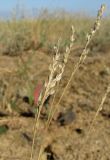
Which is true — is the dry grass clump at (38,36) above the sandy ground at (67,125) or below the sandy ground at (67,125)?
below

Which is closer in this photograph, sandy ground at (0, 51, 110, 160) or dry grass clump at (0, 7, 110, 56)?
sandy ground at (0, 51, 110, 160)

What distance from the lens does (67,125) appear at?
7.88 ft

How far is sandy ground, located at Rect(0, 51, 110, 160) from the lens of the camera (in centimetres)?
210

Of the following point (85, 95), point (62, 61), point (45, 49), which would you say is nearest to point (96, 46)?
point (45, 49)

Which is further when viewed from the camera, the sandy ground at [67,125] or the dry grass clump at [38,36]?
the dry grass clump at [38,36]

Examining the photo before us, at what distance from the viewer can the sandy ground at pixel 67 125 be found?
2102 mm

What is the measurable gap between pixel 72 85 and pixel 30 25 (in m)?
2.49

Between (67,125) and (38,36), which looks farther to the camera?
(38,36)

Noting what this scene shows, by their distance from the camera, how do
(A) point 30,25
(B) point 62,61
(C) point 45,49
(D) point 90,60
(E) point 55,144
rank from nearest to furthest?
1. (B) point 62,61
2. (E) point 55,144
3. (D) point 90,60
4. (C) point 45,49
5. (A) point 30,25

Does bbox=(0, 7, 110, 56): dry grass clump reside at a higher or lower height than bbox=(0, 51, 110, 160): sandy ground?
lower

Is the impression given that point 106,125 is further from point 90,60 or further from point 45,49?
point 45,49

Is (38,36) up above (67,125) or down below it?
below

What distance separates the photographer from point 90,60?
369 centimetres

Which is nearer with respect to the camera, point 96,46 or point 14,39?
point 14,39
